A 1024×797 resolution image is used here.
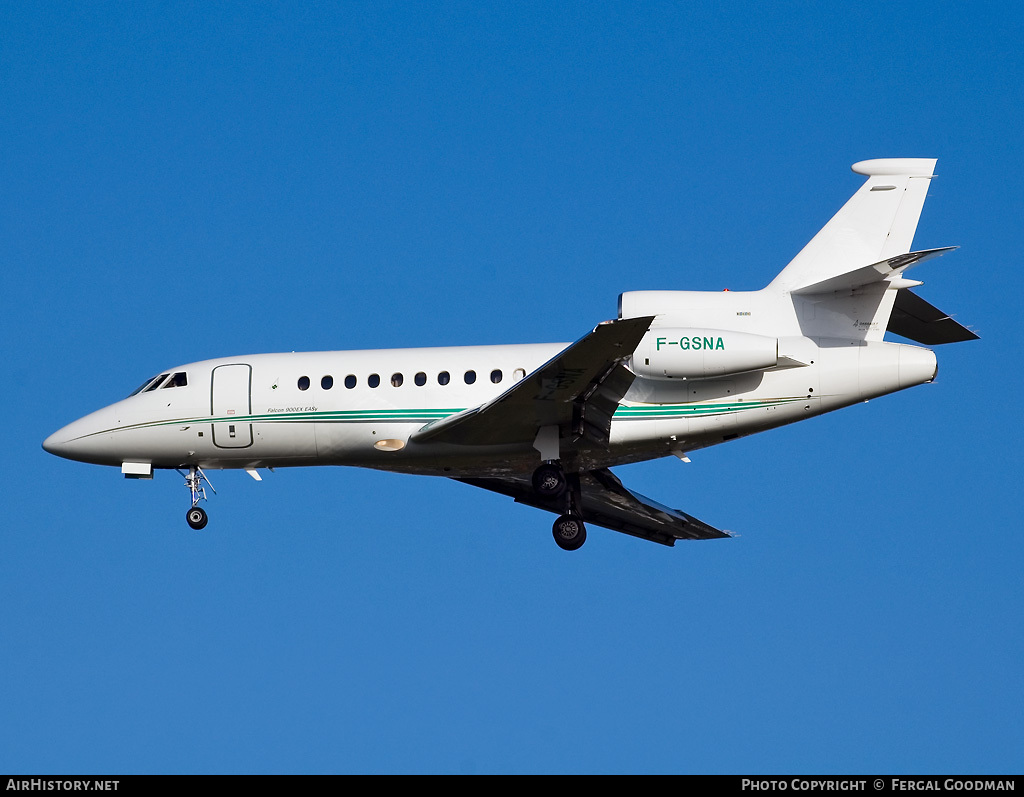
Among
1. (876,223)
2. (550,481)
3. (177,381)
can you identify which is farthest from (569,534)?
(177,381)

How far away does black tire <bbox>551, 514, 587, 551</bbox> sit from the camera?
2453 cm

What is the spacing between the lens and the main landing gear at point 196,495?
85.7ft

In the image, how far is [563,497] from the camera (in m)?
24.8

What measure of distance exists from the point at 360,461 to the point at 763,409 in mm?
7301

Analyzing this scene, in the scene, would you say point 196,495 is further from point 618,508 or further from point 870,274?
point 870,274

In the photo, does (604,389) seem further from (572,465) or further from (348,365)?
(348,365)

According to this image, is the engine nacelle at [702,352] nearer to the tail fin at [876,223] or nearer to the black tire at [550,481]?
the tail fin at [876,223]

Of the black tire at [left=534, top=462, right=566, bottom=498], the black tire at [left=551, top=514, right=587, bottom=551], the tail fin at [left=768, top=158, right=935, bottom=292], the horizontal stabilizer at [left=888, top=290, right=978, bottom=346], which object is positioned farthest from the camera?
the black tire at [left=551, top=514, right=587, bottom=551]

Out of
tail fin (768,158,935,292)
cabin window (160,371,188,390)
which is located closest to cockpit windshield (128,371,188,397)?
cabin window (160,371,188,390)

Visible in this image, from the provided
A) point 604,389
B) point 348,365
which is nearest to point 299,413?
point 348,365

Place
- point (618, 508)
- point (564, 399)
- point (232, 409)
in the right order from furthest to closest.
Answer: point (618, 508) → point (232, 409) → point (564, 399)

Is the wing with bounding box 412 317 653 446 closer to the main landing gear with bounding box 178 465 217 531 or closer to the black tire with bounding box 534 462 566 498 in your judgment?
the black tire with bounding box 534 462 566 498

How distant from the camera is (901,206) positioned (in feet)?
79.0

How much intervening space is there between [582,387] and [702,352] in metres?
2.03
